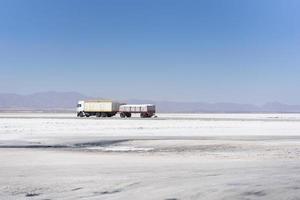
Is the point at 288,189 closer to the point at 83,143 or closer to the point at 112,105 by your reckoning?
the point at 83,143

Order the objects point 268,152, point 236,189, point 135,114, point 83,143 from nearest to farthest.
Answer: point 236,189 < point 268,152 < point 83,143 < point 135,114

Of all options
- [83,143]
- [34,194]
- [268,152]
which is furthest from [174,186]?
[83,143]

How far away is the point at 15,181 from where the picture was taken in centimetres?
1391

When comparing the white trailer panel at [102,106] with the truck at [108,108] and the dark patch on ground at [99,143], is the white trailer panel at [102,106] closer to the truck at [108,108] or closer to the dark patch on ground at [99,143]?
the truck at [108,108]

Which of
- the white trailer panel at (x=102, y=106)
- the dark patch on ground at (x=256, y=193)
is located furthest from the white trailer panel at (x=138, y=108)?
the dark patch on ground at (x=256, y=193)

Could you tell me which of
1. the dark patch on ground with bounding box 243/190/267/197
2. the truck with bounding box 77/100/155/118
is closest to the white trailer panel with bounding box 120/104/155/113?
the truck with bounding box 77/100/155/118

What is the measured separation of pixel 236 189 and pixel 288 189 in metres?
1.18

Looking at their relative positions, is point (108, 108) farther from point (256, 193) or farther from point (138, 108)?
point (256, 193)

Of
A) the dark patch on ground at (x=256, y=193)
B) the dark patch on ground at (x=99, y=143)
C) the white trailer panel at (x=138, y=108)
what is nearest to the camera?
the dark patch on ground at (x=256, y=193)

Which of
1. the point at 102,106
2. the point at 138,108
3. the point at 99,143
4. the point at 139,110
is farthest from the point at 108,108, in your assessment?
the point at 99,143

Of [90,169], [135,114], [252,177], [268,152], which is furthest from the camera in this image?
[135,114]

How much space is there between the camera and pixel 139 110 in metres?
91.2

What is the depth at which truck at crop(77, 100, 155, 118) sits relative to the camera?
301 feet

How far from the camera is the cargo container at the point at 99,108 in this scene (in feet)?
312
